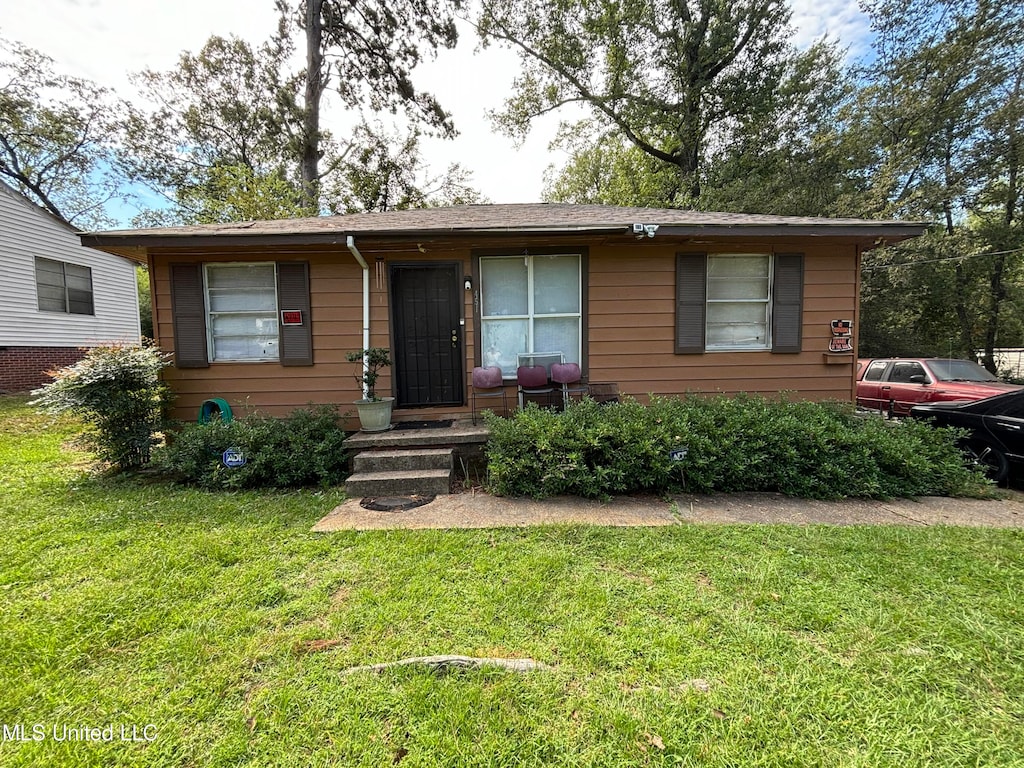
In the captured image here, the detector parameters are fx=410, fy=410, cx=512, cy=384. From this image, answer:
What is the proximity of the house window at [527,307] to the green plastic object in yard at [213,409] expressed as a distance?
3230 mm

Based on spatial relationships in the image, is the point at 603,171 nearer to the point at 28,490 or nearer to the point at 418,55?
the point at 418,55

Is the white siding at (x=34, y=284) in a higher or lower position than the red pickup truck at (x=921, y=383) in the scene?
higher

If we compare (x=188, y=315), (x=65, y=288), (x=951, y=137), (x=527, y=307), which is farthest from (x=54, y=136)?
(x=951, y=137)

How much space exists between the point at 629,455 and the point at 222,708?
10.2ft

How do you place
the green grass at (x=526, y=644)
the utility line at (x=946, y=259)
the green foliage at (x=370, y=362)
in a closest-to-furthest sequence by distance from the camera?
the green grass at (x=526, y=644)
the green foliage at (x=370, y=362)
the utility line at (x=946, y=259)

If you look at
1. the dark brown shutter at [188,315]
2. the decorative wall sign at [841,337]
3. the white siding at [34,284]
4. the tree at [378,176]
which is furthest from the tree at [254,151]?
the decorative wall sign at [841,337]

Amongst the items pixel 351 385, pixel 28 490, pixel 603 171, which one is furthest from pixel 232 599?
pixel 603 171

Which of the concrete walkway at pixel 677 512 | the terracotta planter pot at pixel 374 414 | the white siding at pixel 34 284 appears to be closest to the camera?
the concrete walkway at pixel 677 512

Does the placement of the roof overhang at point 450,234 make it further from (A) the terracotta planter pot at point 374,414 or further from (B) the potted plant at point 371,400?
(A) the terracotta planter pot at point 374,414

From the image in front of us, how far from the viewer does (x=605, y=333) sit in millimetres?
5391

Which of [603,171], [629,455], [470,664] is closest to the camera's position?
[470,664]

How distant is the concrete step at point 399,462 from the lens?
4.16 metres

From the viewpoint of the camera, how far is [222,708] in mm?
1558

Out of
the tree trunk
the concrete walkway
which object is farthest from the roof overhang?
the tree trunk
